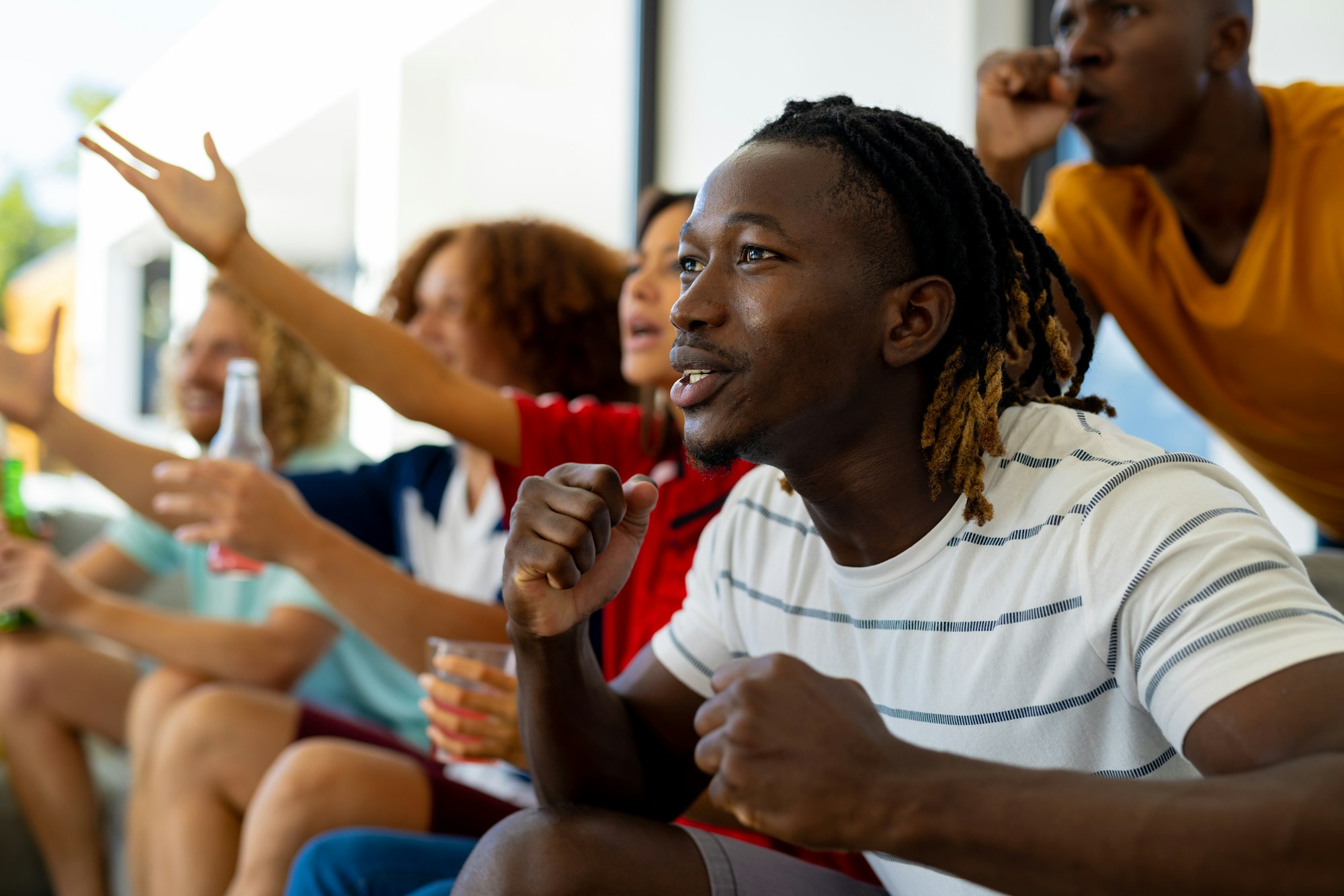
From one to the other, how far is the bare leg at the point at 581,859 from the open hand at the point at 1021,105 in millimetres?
853

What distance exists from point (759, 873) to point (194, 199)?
94cm

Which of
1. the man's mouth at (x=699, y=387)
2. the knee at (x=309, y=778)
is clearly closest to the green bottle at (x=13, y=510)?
the knee at (x=309, y=778)

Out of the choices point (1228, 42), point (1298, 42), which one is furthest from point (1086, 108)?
point (1298, 42)

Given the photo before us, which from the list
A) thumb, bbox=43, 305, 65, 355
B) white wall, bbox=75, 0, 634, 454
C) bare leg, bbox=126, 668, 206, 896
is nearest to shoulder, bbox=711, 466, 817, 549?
bare leg, bbox=126, 668, 206, 896

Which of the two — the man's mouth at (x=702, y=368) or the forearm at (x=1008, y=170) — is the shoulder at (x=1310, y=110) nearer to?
the forearm at (x=1008, y=170)

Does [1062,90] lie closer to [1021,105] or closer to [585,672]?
[1021,105]

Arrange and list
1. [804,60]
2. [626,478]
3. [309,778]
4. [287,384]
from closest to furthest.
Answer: [309,778], [626,478], [287,384], [804,60]

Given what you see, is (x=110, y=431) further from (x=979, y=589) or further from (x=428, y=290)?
(x=979, y=589)

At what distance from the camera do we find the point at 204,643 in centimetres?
178

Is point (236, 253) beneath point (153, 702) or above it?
above

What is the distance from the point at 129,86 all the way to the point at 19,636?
3991 millimetres

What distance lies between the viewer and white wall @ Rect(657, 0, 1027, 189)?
7.32 ft

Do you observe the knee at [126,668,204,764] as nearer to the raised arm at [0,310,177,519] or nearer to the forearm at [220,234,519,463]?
the raised arm at [0,310,177,519]

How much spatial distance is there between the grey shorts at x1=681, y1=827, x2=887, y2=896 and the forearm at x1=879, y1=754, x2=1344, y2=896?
278 millimetres
